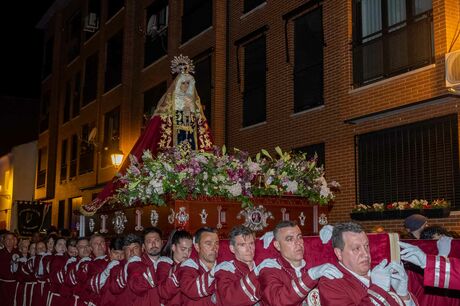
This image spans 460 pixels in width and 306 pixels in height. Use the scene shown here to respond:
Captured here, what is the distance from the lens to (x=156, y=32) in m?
22.1

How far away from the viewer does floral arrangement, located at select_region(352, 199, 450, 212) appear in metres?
10.5

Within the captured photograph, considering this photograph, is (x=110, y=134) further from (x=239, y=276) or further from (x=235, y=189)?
(x=239, y=276)

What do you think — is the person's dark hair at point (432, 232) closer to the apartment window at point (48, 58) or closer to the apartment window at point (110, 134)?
the apartment window at point (110, 134)

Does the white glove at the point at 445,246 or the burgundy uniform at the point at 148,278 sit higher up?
the white glove at the point at 445,246

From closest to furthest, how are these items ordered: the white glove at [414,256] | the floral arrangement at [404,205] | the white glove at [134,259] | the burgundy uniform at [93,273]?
the white glove at [414,256] → the white glove at [134,259] → the burgundy uniform at [93,273] → the floral arrangement at [404,205]

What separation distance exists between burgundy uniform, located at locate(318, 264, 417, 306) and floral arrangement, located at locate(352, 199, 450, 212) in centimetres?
657

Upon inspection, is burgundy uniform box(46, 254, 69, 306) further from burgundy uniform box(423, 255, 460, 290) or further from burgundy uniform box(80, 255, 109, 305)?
burgundy uniform box(423, 255, 460, 290)

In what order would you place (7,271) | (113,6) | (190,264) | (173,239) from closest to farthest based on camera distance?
(190,264) → (173,239) → (7,271) → (113,6)

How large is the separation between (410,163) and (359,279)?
24.8 ft

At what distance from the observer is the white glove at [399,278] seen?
436 centimetres

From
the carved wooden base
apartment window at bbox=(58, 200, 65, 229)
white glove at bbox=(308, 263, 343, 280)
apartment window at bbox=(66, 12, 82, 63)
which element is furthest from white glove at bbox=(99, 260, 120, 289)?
apartment window at bbox=(66, 12, 82, 63)

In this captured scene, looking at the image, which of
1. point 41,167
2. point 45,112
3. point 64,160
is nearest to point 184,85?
point 64,160

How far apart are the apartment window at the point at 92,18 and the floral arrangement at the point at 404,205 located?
1856cm

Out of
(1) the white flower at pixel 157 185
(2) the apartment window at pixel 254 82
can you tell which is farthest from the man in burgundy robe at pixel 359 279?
(2) the apartment window at pixel 254 82
